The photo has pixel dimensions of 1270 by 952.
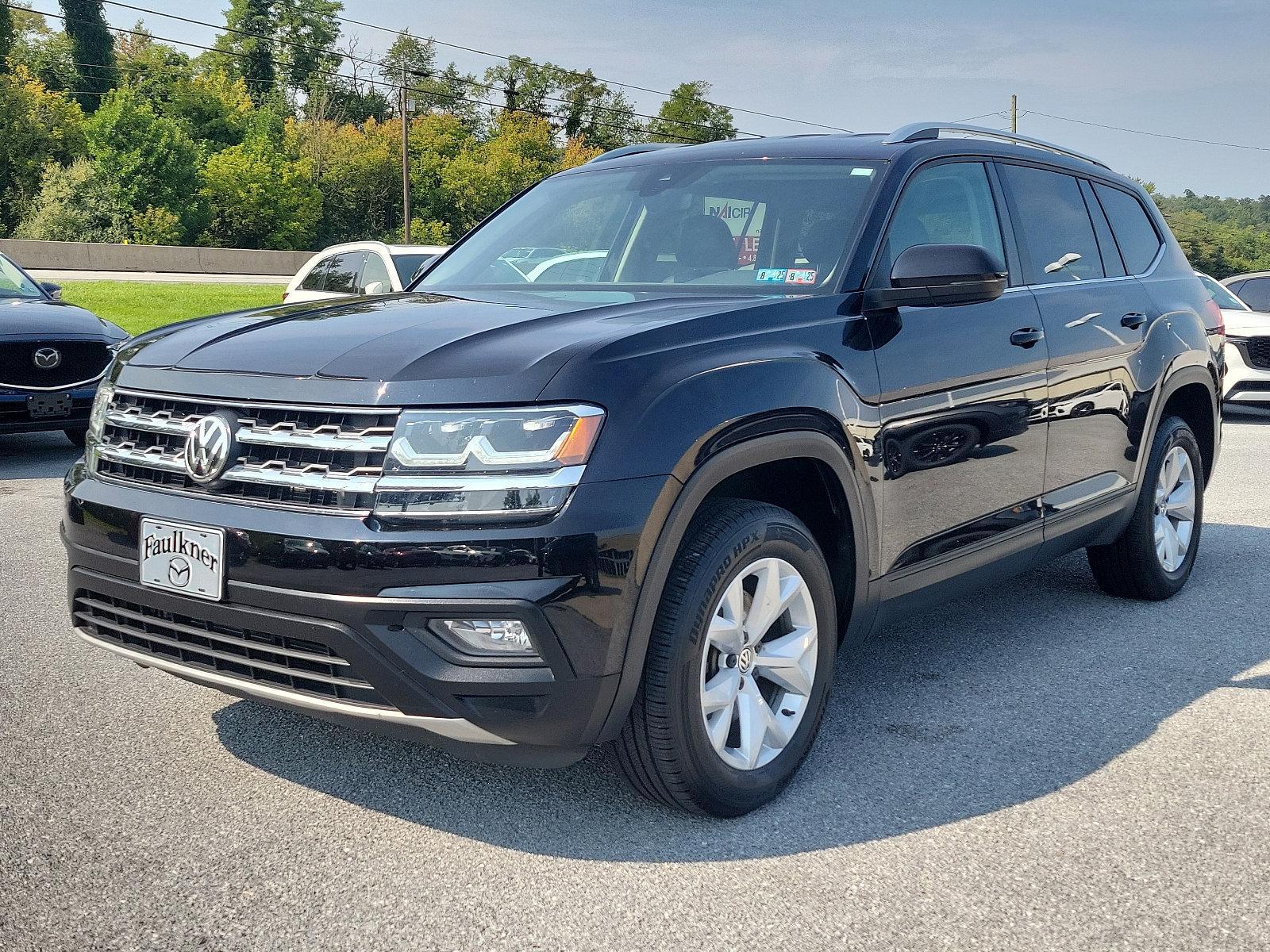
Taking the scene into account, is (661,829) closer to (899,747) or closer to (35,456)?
(899,747)

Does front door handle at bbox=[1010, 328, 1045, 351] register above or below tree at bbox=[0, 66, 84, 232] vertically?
below

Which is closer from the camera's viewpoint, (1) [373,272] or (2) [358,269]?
(1) [373,272]

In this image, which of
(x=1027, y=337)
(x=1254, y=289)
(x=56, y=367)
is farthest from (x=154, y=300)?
(x=1027, y=337)

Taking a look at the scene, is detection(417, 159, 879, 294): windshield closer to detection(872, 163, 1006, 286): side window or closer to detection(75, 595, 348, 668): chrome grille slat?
detection(872, 163, 1006, 286): side window

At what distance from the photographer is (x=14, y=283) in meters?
10.4

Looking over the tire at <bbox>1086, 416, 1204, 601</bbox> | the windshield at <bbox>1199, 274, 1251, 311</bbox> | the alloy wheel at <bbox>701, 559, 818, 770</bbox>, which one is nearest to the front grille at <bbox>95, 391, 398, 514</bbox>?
the alloy wheel at <bbox>701, 559, 818, 770</bbox>

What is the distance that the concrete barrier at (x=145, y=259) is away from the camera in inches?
1604

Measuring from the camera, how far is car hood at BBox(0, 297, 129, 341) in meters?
9.02

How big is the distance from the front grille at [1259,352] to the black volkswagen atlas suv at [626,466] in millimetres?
10099

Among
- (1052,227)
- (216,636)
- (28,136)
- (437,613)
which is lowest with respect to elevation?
(216,636)

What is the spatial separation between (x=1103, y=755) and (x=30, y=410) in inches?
307

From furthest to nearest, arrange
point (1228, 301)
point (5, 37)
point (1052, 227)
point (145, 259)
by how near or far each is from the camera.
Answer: point (5, 37) → point (145, 259) → point (1228, 301) → point (1052, 227)

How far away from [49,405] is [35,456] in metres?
0.99

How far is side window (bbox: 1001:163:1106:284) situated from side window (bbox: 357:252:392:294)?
740 cm
